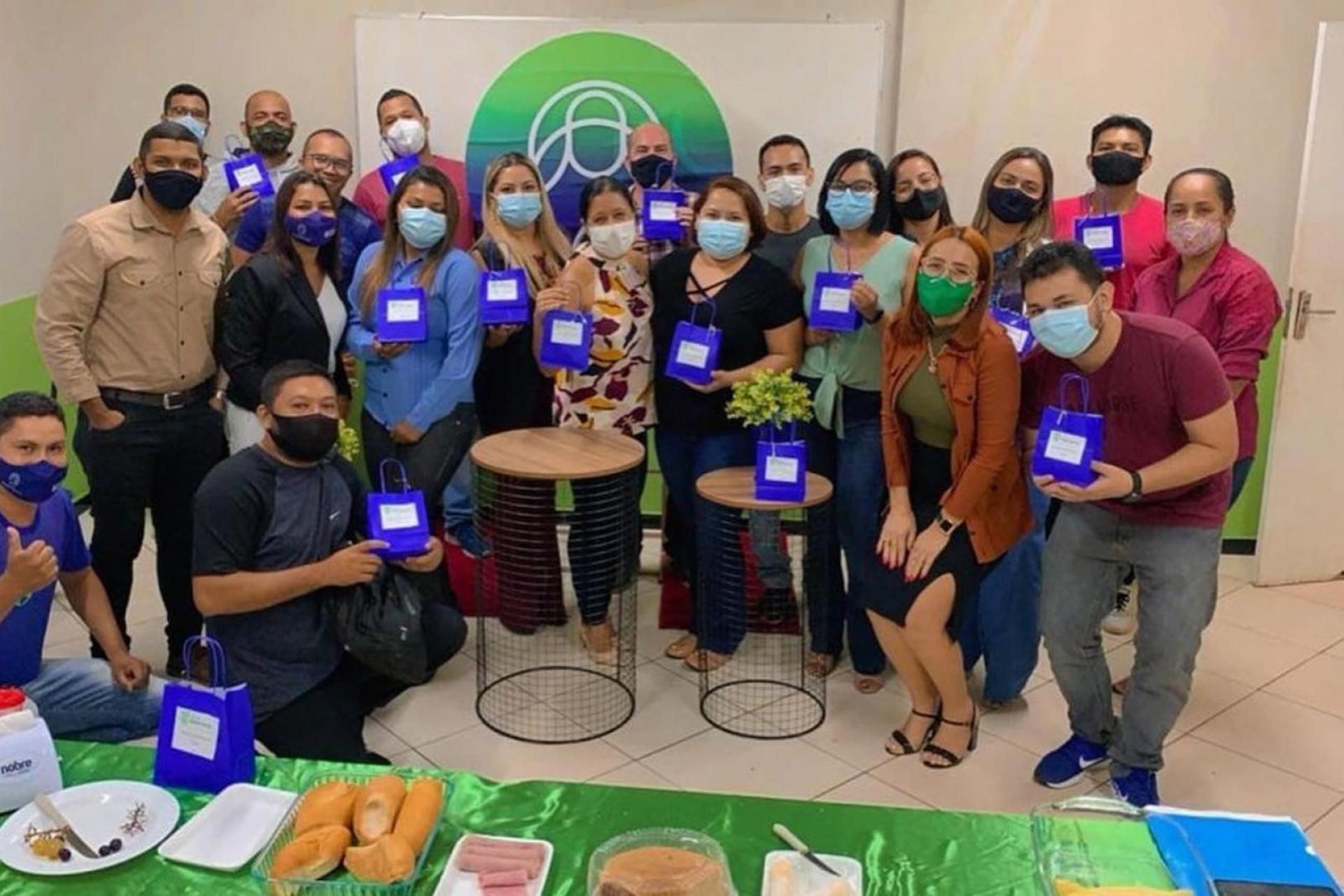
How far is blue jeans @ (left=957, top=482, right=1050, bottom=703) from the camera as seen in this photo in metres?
3.45

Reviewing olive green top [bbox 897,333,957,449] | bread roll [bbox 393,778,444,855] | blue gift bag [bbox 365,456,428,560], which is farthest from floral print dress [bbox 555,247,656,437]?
bread roll [bbox 393,778,444,855]

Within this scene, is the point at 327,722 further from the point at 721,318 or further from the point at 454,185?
the point at 454,185

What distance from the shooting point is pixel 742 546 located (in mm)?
3895

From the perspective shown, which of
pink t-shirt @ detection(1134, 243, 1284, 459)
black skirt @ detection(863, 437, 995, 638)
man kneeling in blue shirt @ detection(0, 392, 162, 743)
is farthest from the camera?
pink t-shirt @ detection(1134, 243, 1284, 459)

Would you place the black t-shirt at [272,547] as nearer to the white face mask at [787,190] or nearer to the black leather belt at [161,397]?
the black leather belt at [161,397]

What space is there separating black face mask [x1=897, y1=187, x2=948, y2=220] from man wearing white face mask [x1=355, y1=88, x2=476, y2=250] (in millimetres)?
1496

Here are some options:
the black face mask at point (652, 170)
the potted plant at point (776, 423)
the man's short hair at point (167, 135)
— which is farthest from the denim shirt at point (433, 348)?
the potted plant at point (776, 423)

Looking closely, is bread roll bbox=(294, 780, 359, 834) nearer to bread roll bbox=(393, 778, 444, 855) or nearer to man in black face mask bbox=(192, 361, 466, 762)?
bread roll bbox=(393, 778, 444, 855)

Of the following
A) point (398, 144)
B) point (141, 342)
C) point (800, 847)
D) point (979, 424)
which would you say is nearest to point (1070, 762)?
point (979, 424)

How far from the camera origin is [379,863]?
163 cm

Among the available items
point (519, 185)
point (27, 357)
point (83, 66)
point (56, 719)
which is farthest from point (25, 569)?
point (83, 66)

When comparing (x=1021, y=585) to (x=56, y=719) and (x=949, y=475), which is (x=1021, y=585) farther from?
(x=56, y=719)

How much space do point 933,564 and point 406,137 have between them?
8.10ft

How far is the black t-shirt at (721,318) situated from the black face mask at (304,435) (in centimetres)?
115
